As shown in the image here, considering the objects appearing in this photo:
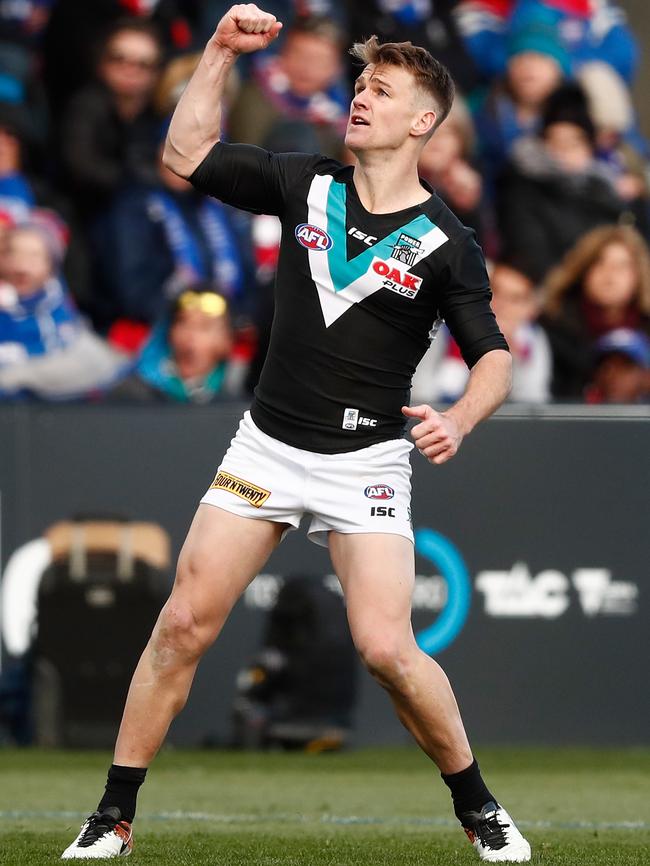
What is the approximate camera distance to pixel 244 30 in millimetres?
5363

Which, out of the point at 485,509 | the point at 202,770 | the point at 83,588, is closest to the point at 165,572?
the point at 83,588

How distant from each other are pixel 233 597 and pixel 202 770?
11.7 ft

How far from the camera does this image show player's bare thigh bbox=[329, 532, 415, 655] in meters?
5.24

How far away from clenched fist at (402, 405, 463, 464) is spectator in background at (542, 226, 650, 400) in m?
5.96

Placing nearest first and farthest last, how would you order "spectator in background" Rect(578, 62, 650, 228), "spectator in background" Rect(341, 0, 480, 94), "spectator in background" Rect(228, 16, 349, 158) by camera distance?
1. "spectator in background" Rect(228, 16, 349, 158)
2. "spectator in background" Rect(341, 0, 480, 94)
3. "spectator in background" Rect(578, 62, 650, 228)

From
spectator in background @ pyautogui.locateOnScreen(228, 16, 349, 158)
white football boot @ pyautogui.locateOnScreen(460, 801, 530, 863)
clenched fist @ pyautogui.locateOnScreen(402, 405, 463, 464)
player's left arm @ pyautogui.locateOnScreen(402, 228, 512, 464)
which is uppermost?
spectator in background @ pyautogui.locateOnScreen(228, 16, 349, 158)

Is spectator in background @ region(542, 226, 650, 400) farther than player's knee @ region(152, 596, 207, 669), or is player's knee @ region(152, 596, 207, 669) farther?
spectator in background @ region(542, 226, 650, 400)

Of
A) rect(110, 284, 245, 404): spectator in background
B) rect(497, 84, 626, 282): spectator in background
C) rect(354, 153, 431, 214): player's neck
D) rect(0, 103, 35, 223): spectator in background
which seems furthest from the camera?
rect(497, 84, 626, 282): spectator in background

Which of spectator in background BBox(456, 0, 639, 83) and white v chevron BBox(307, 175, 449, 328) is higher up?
spectator in background BBox(456, 0, 639, 83)

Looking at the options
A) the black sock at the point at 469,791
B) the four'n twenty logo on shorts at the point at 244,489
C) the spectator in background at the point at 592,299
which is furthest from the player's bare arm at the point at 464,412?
the spectator in background at the point at 592,299

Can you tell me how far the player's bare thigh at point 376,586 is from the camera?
17.2 ft

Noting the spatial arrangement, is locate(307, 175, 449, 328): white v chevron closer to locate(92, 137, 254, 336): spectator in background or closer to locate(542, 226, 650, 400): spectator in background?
locate(92, 137, 254, 336): spectator in background

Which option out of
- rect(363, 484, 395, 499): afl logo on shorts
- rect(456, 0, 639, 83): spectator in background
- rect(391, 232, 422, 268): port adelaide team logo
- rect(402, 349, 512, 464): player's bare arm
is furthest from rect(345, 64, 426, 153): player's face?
rect(456, 0, 639, 83): spectator in background

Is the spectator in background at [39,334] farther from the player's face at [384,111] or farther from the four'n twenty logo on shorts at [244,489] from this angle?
the player's face at [384,111]
